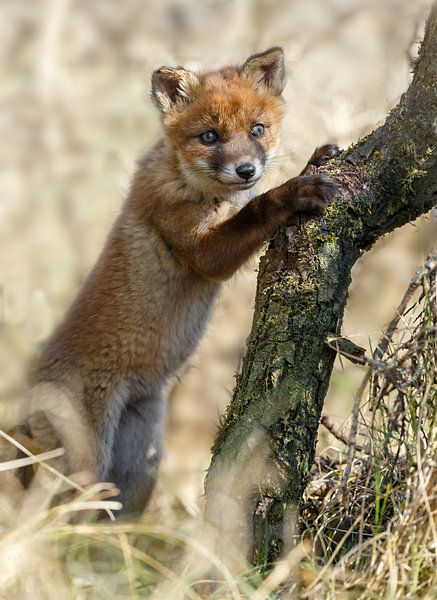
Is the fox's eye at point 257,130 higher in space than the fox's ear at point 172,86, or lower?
lower

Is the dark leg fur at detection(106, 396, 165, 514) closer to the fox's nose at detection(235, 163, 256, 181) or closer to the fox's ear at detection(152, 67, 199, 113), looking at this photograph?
the fox's nose at detection(235, 163, 256, 181)

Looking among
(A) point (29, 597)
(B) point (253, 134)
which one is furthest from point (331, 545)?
(B) point (253, 134)

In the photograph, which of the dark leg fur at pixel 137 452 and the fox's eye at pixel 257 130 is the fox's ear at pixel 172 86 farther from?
the dark leg fur at pixel 137 452

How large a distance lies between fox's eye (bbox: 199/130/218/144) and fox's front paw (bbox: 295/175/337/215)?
127 cm

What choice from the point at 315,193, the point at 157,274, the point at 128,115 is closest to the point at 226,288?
the point at 157,274

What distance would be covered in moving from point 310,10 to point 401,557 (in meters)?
11.3

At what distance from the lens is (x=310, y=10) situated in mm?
13078

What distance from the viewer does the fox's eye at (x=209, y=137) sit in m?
5.34

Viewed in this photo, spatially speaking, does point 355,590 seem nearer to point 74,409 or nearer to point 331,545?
point 331,545

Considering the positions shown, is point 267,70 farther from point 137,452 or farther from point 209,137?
point 137,452

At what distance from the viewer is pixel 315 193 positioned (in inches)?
163

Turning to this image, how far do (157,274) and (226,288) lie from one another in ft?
2.66

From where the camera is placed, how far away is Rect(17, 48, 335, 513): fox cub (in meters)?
5.33

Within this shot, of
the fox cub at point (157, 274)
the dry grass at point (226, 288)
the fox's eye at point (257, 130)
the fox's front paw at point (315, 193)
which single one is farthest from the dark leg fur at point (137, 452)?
A: the fox's front paw at point (315, 193)
